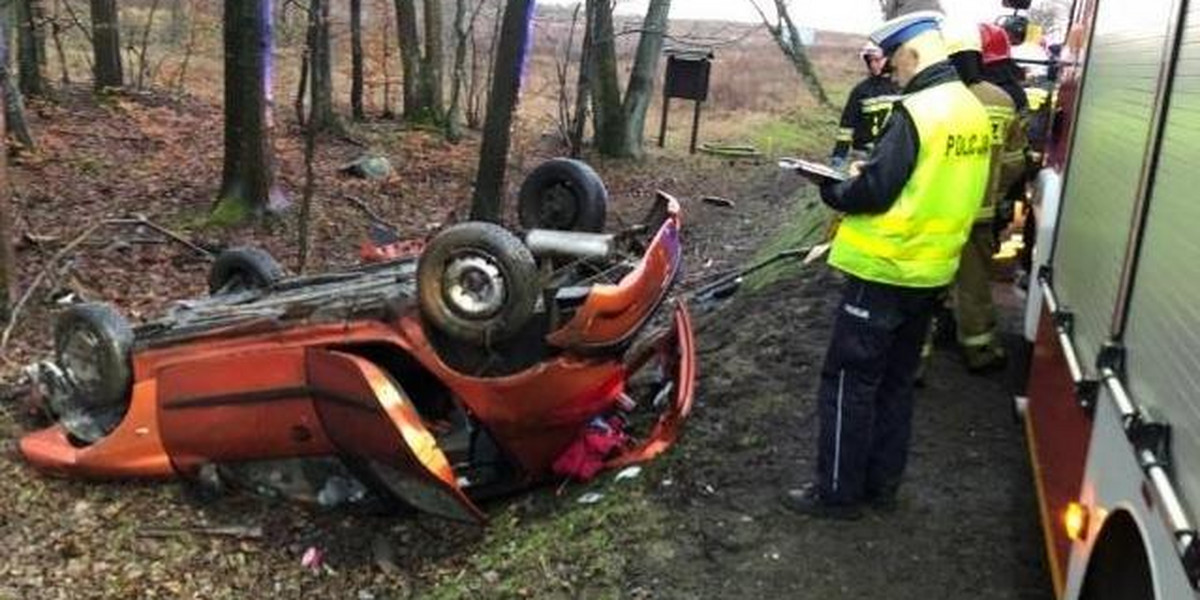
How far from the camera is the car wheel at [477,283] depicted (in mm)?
4605

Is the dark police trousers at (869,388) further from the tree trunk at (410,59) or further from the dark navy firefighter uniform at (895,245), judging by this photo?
the tree trunk at (410,59)

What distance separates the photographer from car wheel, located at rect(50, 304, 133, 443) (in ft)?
17.7

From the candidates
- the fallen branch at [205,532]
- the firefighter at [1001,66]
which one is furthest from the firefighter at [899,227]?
the fallen branch at [205,532]

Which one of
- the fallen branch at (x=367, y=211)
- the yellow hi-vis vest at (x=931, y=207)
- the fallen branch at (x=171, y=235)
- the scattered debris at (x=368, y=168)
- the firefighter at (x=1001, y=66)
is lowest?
the fallen branch at (x=367, y=211)

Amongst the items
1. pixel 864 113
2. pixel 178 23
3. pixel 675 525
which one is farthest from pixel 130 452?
pixel 178 23

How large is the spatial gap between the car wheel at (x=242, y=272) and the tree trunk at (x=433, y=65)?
1291 centimetres

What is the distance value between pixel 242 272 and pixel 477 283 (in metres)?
2.28

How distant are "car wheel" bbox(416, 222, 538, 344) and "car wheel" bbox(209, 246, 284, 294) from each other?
1.83m

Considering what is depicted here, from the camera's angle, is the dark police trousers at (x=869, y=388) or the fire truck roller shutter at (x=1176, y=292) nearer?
the fire truck roller shutter at (x=1176, y=292)

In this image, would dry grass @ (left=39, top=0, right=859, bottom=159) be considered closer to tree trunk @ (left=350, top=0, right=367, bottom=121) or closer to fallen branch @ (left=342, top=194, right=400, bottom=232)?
tree trunk @ (left=350, top=0, right=367, bottom=121)

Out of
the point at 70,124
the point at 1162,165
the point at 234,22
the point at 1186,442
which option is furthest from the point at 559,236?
the point at 70,124

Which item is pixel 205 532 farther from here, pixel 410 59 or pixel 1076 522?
pixel 410 59

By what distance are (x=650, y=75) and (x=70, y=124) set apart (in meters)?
8.84

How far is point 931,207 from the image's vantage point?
154 inches
